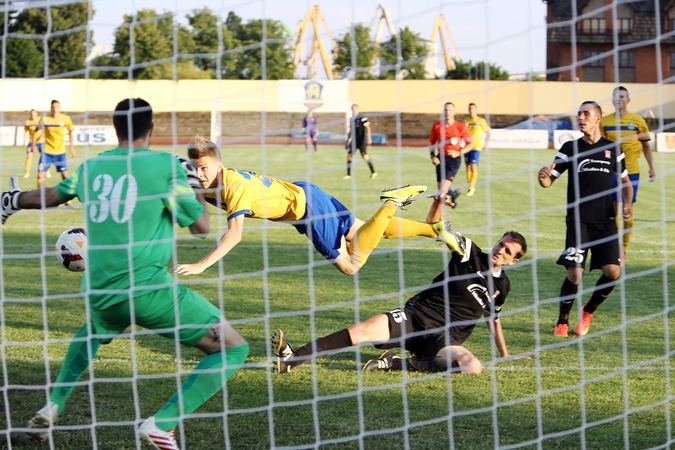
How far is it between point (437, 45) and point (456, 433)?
8.30 ft

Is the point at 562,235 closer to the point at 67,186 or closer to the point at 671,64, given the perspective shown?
the point at 67,186

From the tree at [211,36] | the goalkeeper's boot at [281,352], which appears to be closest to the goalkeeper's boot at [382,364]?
the goalkeeper's boot at [281,352]

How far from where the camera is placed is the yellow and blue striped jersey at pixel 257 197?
4957mm

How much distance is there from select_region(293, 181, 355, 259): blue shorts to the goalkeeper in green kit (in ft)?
6.55

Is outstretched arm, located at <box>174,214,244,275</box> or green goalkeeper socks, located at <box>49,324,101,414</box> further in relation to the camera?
outstretched arm, located at <box>174,214,244,275</box>

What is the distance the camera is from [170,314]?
11.1ft

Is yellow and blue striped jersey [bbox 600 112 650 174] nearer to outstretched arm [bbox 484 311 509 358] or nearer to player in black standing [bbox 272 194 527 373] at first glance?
player in black standing [bbox 272 194 527 373]

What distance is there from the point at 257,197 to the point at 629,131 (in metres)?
4.78

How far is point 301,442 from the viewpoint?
3807 millimetres

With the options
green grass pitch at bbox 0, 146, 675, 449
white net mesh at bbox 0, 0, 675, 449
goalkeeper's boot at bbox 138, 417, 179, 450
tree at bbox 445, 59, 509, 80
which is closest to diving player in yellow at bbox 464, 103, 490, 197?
white net mesh at bbox 0, 0, 675, 449

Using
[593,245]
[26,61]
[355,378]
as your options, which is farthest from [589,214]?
[26,61]

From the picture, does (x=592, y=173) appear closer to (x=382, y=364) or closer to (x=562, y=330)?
(x=562, y=330)

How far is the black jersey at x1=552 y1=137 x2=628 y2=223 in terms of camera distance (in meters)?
5.89

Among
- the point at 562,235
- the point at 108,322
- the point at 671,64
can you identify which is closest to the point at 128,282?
the point at 108,322
